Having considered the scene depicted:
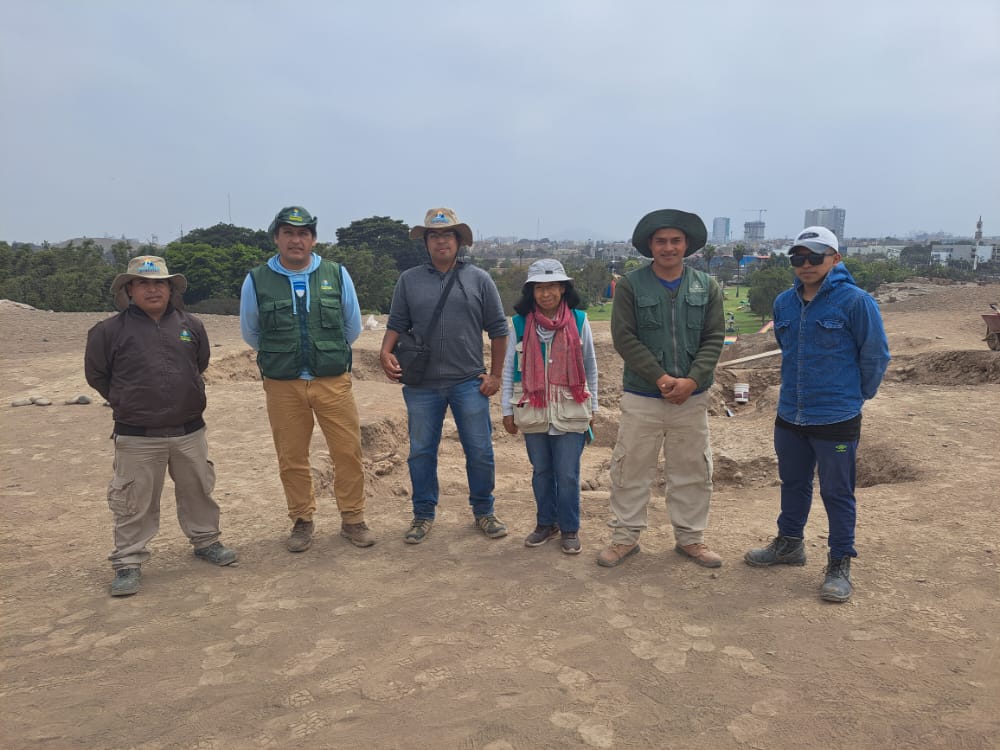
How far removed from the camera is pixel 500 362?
14.0ft

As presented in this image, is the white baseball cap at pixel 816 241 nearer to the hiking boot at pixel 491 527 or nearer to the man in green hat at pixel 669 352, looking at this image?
the man in green hat at pixel 669 352

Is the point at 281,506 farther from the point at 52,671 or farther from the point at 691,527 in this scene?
the point at 691,527

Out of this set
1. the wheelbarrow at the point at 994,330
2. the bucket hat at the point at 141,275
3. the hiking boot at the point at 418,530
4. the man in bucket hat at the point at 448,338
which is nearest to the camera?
the bucket hat at the point at 141,275

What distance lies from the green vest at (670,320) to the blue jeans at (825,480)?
0.57 m

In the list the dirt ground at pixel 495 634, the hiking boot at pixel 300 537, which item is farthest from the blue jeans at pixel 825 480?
the hiking boot at pixel 300 537

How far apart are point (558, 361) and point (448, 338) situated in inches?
26.8

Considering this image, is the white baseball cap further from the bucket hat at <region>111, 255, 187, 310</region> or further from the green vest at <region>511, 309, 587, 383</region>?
the bucket hat at <region>111, 255, 187, 310</region>

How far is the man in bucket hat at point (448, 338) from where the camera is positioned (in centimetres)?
406

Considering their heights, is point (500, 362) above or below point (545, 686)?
above

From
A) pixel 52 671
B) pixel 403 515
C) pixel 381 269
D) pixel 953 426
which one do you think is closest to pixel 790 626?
pixel 403 515

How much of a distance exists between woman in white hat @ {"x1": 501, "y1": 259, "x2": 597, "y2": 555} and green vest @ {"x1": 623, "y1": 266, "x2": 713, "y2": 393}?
1.16 ft

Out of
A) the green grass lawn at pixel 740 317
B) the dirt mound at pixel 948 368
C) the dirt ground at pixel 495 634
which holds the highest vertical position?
the dirt mound at pixel 948 368

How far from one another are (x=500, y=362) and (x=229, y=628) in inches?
83.2

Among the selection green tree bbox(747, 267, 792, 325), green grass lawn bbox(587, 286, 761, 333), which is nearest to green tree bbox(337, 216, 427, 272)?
green grass lawn bbox(587, 286, 761, 333)
